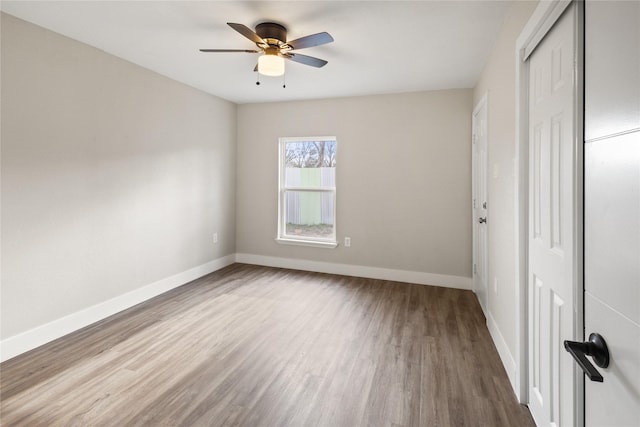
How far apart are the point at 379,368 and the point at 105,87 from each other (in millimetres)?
3433

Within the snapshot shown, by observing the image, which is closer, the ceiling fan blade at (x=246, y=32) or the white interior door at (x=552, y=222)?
the white interior door at (x=552, y=222)

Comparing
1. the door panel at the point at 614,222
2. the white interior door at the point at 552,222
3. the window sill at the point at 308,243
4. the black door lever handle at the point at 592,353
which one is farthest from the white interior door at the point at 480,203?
the black door lever handle at the point at 592,353

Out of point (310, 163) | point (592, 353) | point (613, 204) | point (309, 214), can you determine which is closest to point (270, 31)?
point (613, 204)

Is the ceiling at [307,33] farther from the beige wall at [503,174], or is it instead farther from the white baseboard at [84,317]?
the white baseboard at [84,317]

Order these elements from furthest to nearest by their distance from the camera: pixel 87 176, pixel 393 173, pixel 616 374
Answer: pixel 393 173, pixel 87 176, pixel 616 374

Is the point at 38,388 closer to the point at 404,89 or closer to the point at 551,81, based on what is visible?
the point at 551,81

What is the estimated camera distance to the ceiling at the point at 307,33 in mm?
2229

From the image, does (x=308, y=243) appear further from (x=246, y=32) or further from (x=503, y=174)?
(x=246, y=32)

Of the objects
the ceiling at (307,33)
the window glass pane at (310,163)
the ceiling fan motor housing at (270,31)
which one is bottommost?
the window glass pane at (310,163)

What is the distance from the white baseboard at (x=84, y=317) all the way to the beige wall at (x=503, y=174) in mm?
3481

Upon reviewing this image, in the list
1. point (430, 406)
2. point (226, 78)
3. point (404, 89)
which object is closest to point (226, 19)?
point (226, 78)

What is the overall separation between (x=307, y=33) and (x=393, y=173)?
87.4 inches

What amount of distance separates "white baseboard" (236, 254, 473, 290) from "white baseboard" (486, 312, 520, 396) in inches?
45.6

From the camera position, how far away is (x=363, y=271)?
4.49 m
